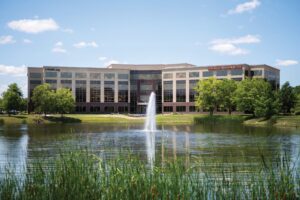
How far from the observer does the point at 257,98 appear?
3647 inches

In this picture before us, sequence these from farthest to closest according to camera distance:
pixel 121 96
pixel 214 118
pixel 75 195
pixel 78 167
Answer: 1. pixel 121 96
2. pixel 214 118
3. pixel 78 167
4. pixel 75 195

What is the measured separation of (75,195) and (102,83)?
406 ft

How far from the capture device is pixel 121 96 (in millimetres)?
137000

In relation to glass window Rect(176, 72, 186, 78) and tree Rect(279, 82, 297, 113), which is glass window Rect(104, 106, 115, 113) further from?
tree Rect(279, 82, 297, 113)

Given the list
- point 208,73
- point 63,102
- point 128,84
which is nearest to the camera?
point 63,102

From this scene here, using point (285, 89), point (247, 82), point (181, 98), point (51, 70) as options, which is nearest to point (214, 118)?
point (247, 82)

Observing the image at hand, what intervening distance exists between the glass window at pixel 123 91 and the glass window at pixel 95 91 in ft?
24.4

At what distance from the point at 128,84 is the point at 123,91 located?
3.06m

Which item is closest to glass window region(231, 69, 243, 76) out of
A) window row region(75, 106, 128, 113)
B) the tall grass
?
window row region(75, 106, 128, 113)

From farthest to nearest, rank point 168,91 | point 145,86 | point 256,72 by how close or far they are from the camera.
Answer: point 145,86 → point 168,91 → point 256,72

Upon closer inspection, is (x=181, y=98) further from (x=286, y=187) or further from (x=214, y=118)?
(x=286, y=187)

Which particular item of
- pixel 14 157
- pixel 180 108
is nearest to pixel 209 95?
pixel 180 108

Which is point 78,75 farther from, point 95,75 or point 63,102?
point 63,102

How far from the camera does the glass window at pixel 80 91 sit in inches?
5182
